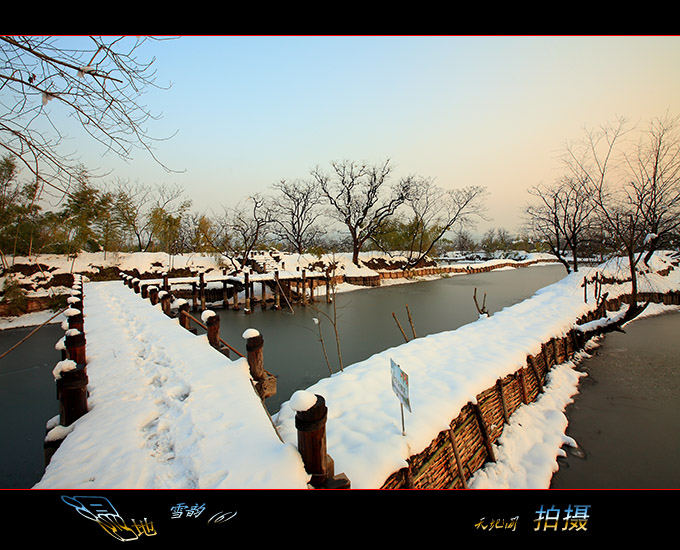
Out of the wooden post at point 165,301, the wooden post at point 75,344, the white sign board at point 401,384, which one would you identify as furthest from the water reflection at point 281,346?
the white sign board at point 401,384

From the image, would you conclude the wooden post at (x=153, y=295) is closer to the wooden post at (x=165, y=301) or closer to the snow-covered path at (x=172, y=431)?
the wooden post at (x=165, y=301)

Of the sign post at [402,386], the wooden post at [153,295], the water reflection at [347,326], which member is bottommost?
the water reflection at [347,326]

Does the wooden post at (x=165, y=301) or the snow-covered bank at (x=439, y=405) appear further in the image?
the wooden post at (x=165, y=301)

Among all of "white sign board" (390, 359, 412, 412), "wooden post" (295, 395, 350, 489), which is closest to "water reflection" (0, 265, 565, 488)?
"white sign board" (390, 359, 412, 412)

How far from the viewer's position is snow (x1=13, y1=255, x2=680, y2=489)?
1764 mm

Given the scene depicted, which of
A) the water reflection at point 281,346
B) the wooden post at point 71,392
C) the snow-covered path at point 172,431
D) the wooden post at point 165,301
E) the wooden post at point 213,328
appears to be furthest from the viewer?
the wooden post at point 165,301

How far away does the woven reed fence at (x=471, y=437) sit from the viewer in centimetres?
255

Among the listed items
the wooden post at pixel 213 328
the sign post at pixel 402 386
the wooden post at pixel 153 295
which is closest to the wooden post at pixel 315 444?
the sign post at pixel 402 386

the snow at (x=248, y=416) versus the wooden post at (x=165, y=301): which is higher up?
the wooden post at (x=165, y=301)

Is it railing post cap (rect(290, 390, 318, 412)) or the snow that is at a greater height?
railing post cap (rect(290, 390, 318, 412))

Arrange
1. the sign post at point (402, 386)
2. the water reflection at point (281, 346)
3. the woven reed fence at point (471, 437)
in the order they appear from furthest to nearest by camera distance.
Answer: the water reflection at point (281, 346) → the woven reed fence at point (471, 437) → the sign post at point (402, 386)

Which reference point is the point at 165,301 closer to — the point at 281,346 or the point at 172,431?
the point at 281,346

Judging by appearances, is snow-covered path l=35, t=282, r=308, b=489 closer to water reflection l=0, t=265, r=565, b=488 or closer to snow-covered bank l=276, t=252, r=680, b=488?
snow-covered bank l=276, t=252, r=680, b=488
